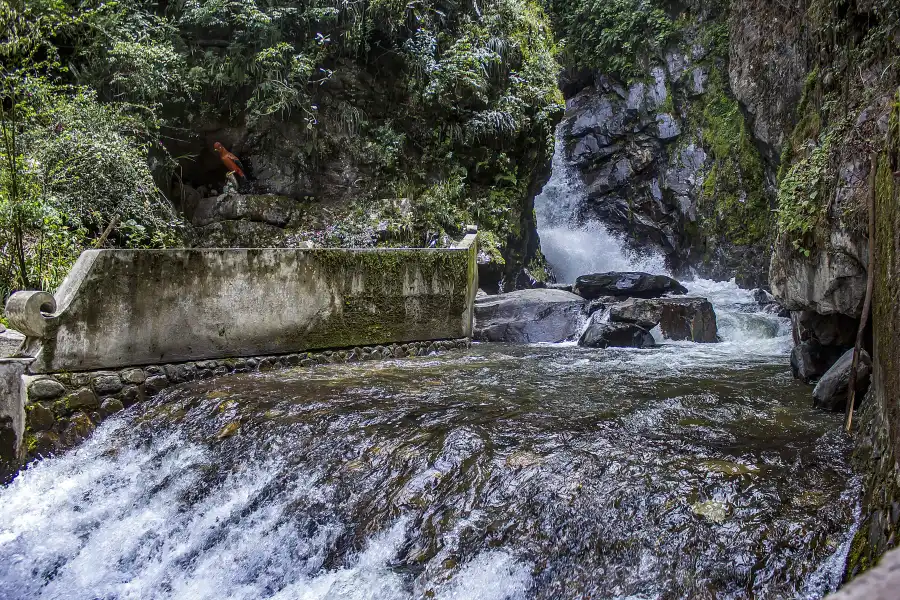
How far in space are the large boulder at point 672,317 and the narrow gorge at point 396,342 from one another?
0.15 ft

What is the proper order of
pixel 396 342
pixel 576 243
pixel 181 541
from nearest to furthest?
pixel 181 541 → pixel 396 342 → pixel 576 243

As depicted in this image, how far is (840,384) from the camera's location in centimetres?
453

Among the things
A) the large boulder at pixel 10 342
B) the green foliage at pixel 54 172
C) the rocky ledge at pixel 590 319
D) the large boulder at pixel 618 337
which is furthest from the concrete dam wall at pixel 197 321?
the large boulder at pixel 618 337

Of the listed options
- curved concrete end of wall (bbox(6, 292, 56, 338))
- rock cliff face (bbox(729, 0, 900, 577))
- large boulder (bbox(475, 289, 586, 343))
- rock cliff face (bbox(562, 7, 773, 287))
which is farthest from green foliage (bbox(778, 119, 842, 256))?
rock cliff face (bbox(562, 7, 773, 287))

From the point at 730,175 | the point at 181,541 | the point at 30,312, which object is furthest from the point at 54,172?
the point at 730,175

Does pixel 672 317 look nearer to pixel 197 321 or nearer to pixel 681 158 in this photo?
pixel 197 321

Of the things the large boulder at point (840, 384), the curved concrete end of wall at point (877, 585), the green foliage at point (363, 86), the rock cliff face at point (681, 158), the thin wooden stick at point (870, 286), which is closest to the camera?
the curved concrete end of wall at point (877, 585)

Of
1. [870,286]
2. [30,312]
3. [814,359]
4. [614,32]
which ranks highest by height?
[614,32]

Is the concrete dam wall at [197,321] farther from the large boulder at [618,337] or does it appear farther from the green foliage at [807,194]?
the green foliage at [807,194]

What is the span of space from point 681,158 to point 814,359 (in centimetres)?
1508

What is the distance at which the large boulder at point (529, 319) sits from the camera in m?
10.2

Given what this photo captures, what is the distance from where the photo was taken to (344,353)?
7227 millimetres

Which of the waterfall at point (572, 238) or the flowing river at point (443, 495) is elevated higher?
the waterfall at point (572, 238)

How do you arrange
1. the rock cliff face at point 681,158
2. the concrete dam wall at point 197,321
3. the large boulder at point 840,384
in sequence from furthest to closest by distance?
the rock cliff face at point 681,158 < the concrete dam wall at point 197,321 < the large boulder at point 840,384
